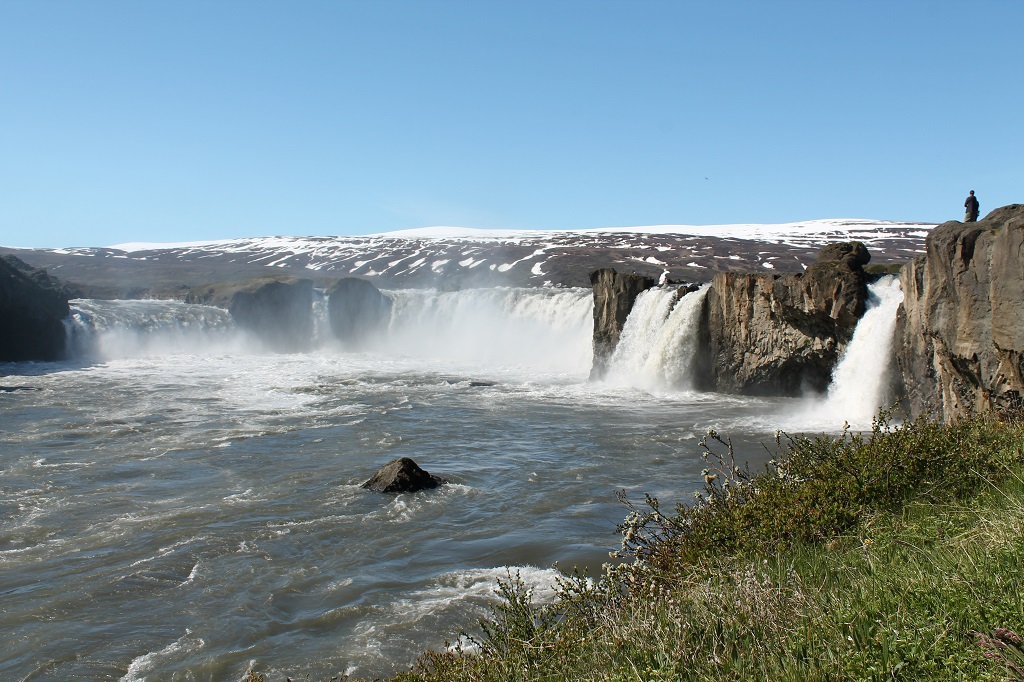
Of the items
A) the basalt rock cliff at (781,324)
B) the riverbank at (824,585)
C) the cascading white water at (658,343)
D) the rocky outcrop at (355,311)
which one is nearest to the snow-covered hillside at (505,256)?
the rocky outcrop at (355,311)

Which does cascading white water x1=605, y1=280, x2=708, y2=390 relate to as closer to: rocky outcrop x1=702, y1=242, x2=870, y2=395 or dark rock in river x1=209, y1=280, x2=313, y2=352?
rocky outcrop x1=702, y1=242, x2=870, y2=395

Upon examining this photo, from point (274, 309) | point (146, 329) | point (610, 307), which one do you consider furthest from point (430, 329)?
point (610, 307)

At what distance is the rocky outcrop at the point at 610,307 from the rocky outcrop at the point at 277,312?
1083 inches

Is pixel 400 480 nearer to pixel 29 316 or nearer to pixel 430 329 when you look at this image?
pixel 29 316

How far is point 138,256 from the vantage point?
12900 cm

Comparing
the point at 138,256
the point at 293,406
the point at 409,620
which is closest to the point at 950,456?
the point at 409,620

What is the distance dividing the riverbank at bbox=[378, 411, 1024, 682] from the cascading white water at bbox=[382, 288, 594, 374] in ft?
95.8

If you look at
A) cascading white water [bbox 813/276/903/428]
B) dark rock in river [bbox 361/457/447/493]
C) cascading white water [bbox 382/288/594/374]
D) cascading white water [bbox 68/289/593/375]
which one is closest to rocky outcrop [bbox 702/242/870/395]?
cascading white water [bbox 813/276/903/428]

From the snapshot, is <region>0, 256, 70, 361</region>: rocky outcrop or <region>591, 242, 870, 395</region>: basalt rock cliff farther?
<region>0, 256, 70, 361</region>: rocky outcrop

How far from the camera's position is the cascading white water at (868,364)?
816 inches

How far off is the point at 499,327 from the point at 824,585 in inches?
1611

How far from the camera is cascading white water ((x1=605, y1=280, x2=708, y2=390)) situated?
27859mm

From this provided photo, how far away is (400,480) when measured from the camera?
541 inches

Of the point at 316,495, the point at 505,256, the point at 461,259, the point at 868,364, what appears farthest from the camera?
the point at 461,259
